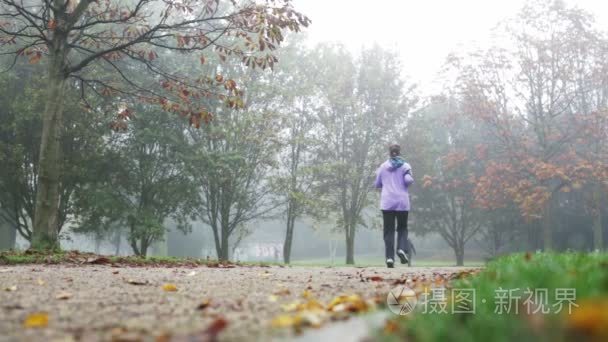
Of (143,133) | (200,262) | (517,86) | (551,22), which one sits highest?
(551,22)

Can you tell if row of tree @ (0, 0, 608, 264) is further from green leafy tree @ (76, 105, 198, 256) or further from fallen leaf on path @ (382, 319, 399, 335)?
fallen leaf on path @ (382, 319, 399, 335)

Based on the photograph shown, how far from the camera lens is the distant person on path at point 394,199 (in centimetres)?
941

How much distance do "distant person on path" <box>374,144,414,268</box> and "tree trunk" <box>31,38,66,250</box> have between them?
20.9ft

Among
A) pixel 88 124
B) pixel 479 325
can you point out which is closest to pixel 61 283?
pixel 479 325

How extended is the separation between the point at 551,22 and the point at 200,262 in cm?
2025

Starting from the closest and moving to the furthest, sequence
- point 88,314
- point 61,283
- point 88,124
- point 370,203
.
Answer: point 88,314
point 61,283
point 88,124
point 370,203

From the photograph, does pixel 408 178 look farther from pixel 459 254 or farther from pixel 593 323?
pixel 459 254

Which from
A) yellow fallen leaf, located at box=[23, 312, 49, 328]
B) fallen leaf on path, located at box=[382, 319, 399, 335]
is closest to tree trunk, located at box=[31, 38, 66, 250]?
yellow fallen leaf, located at box=[23, 312, 49, 328]

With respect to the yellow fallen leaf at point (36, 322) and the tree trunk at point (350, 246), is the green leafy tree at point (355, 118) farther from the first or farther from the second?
the yellow fallen leaf at point (36, 322)

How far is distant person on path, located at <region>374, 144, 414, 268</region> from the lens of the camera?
9406mm

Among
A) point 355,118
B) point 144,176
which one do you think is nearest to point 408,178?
point 144,176

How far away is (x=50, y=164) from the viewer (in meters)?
10.1

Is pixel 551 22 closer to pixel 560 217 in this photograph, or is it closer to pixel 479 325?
pixel 560 217

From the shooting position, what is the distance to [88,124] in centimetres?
1964
